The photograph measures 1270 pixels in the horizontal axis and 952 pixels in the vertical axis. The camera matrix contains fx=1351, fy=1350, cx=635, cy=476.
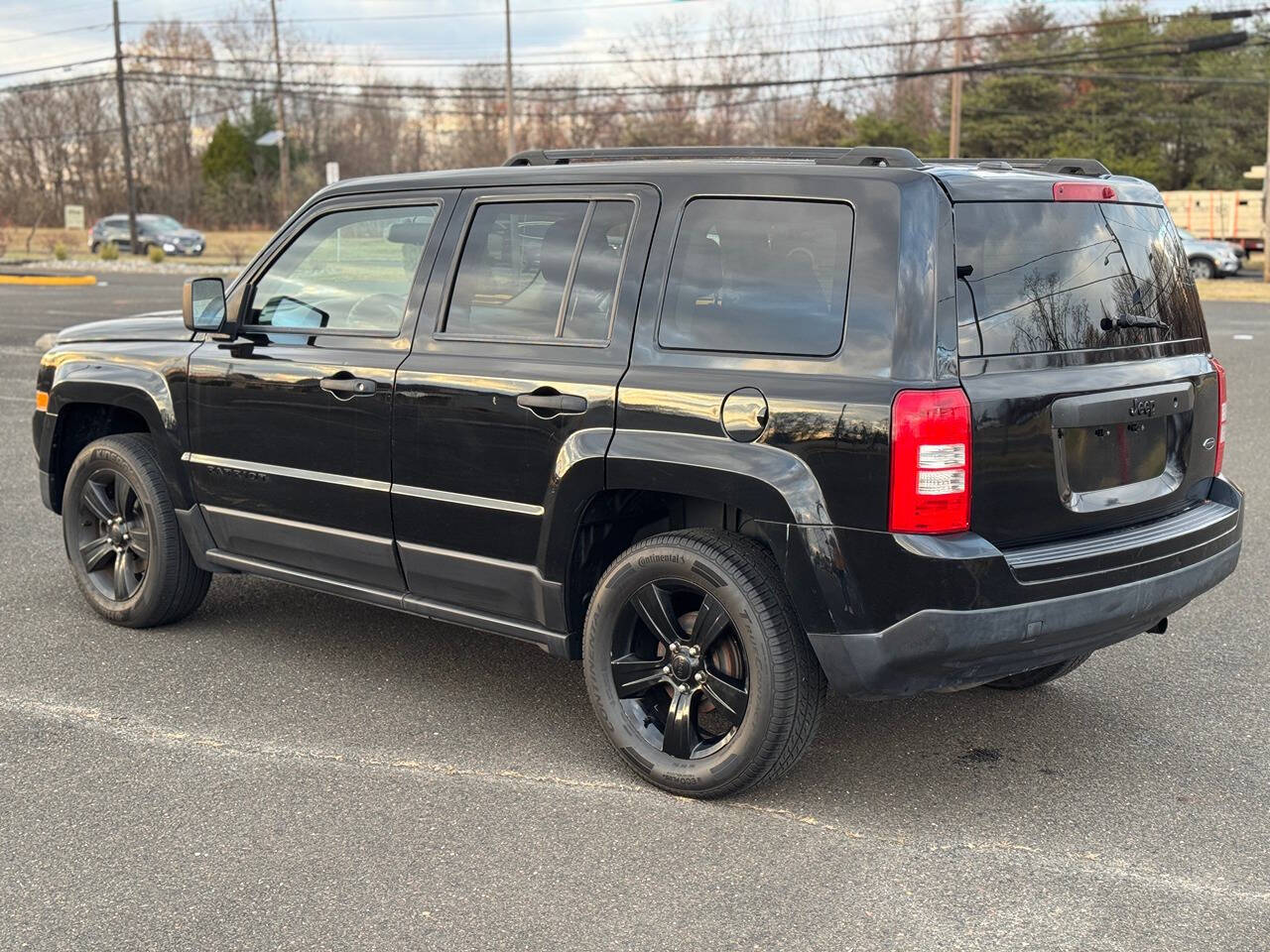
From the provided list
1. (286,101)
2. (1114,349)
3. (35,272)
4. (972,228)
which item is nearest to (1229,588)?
(1114,349)

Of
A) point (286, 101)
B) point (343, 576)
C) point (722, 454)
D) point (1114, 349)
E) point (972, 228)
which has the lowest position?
point (343, 576)

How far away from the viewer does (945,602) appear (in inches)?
139

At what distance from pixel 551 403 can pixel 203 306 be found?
1.82 meters

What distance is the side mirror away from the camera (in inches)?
203

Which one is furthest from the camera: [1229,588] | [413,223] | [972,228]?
[1229,588]

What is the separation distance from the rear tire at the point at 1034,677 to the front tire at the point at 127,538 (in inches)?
127

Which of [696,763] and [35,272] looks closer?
[696,763]

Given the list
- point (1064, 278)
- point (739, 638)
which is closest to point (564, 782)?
point (739, 638)

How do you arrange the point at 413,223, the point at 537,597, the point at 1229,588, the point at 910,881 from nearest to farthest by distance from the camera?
the point at 910,881 → the point at 537,597 → the point at 413,223 → the point at 1229,588

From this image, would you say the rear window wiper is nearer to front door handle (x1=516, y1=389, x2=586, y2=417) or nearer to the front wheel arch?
front door handle (x1=516, y1=389, x2=586, y2=417)

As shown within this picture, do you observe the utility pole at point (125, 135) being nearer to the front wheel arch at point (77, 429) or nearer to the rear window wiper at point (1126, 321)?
the front wheel arch at point (77, 429)

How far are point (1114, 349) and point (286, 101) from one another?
75.9 meters

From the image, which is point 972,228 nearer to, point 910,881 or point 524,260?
point 524,260

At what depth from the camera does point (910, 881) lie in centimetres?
347
